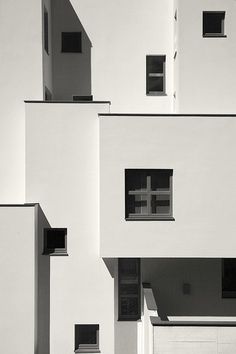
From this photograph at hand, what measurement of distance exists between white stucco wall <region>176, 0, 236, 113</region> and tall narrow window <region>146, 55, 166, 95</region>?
1696 millimetres

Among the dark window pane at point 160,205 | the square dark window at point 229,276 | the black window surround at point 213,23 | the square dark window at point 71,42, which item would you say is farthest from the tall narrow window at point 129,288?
the black window surround at point 213,23

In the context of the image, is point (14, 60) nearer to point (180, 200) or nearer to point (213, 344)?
point (180, 200)

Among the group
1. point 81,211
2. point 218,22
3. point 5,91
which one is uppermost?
point 218,22

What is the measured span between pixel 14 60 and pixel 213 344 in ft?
33.7

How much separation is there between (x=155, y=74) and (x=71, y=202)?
232 inches

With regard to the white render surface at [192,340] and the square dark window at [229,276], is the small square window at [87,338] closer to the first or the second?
the white render surface at [192,340]

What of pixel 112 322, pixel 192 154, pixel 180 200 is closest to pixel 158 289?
pixel 112 322

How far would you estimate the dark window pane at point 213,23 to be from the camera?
14.4m

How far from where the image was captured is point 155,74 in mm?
15898

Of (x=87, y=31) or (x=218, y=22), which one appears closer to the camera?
(x=218, y=22)

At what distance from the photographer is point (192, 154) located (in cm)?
1232

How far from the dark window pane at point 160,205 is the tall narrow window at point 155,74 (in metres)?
4.90

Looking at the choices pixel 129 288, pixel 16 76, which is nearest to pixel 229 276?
pixel 129 288

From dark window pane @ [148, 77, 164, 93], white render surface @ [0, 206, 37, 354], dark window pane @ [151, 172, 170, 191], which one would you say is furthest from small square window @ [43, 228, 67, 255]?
dark window pane @ [148, 77, 164, 93]
